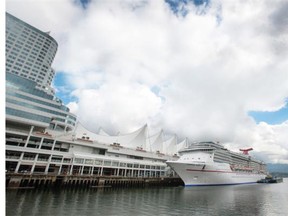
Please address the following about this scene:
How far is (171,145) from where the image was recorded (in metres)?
86.1

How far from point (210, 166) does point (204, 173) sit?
232 cm

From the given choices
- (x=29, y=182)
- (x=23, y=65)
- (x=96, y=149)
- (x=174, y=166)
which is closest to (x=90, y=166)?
(x=96, y=149)

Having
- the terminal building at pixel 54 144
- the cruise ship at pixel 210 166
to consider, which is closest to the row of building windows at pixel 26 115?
the terminal building at pixel 54 144

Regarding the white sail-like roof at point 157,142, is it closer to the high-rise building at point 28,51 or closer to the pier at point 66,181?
the pier at point 66,181

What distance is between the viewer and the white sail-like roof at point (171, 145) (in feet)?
277

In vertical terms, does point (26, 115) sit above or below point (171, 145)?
below

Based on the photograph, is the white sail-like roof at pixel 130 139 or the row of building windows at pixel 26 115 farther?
the white sail-like roof at pixel 130 139

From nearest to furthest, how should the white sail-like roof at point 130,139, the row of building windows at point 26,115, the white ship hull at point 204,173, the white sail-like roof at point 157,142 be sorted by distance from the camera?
the row of building windows at point 26,115, the white ship hull at point 204,173, the white sail-like roof at point 130,139, the white sail-like roof at point 157,142

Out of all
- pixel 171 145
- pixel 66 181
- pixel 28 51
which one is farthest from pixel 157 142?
pixel 28 51

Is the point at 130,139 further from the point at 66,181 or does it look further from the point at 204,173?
the point at 66,181

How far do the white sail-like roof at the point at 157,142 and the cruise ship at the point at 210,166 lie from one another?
74.2 ft

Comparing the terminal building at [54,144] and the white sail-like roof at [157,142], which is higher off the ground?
the white sail-like roof at [157,142]

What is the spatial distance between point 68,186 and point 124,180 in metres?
12.1

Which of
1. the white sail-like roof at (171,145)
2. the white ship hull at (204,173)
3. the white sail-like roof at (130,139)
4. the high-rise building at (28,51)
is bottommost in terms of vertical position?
the white ship hull at (204,173)
